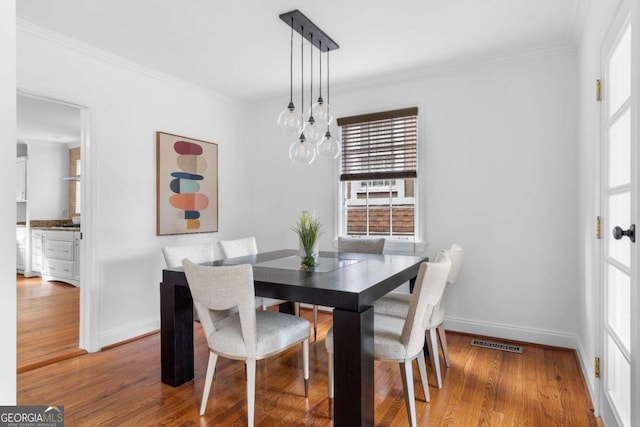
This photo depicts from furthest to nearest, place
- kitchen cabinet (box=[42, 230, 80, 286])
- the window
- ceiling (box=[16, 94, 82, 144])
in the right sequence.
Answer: kitchen cabinet (box=[42, 230, 80, 286]), ceiling (box=[16, 94, 82, 144]), the window

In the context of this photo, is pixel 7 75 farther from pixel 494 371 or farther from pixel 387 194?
pixel 387 194

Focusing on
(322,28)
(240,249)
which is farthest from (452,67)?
(240,249)

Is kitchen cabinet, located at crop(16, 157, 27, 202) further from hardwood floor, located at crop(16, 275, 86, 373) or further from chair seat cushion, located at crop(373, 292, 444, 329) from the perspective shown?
chair seat cushion, located at crop(373, 292, 444, 329)

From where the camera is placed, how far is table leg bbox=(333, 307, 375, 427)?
1.75 metres

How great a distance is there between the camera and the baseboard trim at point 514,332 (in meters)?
3.11

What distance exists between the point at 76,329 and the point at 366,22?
385 centimetres

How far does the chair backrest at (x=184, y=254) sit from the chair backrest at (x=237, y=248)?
0.51 ft

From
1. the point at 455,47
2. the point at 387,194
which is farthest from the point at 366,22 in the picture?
the point at 387,194

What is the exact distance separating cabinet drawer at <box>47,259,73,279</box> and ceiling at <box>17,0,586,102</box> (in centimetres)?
398

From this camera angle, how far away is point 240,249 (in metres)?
3.39

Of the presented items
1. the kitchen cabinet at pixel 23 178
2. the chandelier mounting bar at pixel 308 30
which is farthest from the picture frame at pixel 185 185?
the kitchen cabinet at pixel 23 178

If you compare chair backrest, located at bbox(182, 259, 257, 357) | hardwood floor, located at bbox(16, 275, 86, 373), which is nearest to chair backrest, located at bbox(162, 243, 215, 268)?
chair backrest, located at bbox(182, 259, 257, 357)

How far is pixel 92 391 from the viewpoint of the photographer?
243 centimetres

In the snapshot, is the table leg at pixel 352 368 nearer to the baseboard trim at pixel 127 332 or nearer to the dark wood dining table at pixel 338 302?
the dark wood dining table at pixel 338 302
